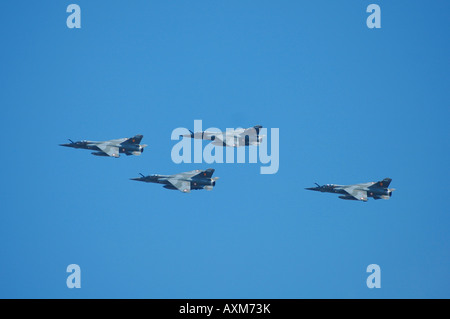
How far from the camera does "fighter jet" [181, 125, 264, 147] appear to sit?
12769 cm

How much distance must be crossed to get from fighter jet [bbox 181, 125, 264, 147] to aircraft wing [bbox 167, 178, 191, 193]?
40.4ft

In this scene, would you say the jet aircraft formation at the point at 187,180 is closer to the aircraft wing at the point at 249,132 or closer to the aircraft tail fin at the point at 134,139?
the aircraft tail fin at the point at 134,139

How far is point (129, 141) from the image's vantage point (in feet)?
392

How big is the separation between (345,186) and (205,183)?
1835 centimetres

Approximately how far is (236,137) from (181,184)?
584 inches

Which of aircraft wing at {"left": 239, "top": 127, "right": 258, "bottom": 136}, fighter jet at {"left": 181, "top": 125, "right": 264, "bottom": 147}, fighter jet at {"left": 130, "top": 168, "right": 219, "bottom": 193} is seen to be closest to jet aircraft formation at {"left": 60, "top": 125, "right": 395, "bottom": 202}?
fighter jet at {"left": 130, "top": 168, "right": 219, "bottom": 193}

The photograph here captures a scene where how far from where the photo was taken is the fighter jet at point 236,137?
127688mm

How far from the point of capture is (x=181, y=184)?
117 meters

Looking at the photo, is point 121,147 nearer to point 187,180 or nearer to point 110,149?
point 110,149

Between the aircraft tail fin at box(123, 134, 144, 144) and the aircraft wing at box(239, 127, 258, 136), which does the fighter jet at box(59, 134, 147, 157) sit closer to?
the aircraft tail fin at box(123, 134, 144, 144)
